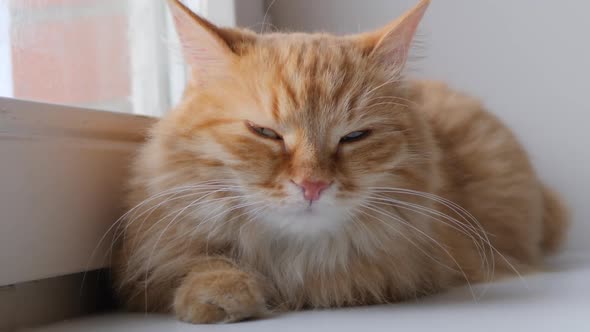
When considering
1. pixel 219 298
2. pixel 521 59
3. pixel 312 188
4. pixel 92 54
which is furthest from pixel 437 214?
pixel 521 59

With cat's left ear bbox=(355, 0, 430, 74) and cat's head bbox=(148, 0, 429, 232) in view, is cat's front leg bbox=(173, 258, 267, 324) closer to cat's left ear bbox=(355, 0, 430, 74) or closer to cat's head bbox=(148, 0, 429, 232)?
cat's head bbox=(148, 0, 429, 232)

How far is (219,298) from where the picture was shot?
1.17m

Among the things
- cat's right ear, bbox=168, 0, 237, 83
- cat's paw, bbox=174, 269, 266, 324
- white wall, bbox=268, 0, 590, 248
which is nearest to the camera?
cat's paw, bbox=174, 269, 266, 324

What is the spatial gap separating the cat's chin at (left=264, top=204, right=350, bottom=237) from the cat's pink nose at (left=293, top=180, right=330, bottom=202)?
0.07 feet

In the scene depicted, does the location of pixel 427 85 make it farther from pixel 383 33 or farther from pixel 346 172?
pixel 346 172

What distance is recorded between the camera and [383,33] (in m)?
1.41

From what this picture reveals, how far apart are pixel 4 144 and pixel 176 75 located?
2.64ft

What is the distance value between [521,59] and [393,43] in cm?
111

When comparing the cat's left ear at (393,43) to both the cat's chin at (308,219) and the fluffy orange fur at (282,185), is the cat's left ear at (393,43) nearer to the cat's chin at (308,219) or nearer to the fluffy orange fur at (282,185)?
the fluffy orange fur at (282,185)

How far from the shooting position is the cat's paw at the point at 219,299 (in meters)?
1.16

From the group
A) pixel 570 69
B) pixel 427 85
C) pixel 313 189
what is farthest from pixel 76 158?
pixel 570 69

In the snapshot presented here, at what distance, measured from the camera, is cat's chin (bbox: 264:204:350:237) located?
3.97ft

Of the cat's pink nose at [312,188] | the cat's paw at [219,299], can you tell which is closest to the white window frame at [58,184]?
the cat's paw at [219,299]

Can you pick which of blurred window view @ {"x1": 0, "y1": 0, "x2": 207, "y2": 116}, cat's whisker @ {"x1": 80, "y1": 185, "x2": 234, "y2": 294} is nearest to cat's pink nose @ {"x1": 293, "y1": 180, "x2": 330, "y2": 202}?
cat's whisker @ {"x1": 80, "y1": 185, "x2": 234, "y2": 294}
